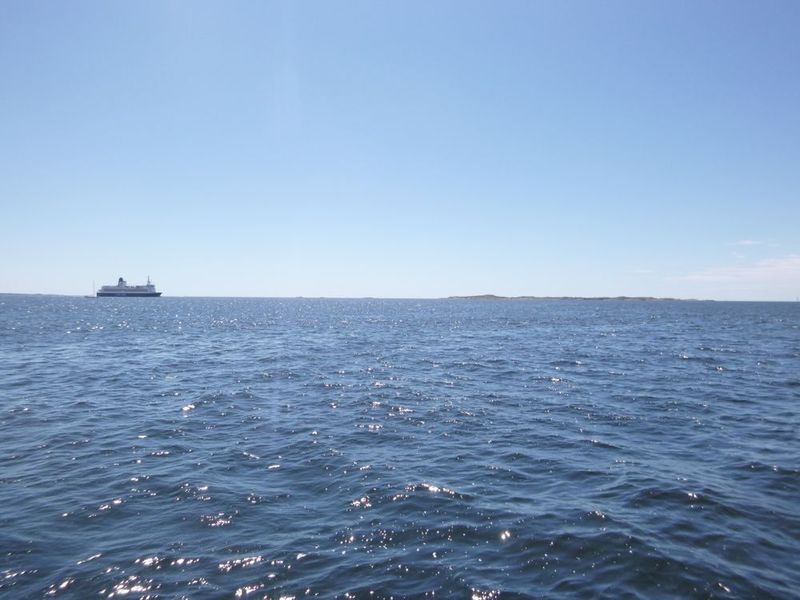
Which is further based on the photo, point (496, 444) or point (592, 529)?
point (496, 444)

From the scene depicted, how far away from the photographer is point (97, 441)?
17031 millimetres

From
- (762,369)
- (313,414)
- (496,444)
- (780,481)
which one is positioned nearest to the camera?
(780,481)

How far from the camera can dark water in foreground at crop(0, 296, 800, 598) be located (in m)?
8.91

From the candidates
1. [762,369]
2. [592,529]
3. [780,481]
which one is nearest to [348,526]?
[592,529]

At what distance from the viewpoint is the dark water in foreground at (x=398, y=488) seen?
891 cm

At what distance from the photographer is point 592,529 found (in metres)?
10.6

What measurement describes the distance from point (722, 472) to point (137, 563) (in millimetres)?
15530

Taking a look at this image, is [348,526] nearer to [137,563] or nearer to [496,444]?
[137,563]

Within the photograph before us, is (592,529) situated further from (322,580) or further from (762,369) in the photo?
(762,369)

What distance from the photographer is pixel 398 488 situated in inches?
509

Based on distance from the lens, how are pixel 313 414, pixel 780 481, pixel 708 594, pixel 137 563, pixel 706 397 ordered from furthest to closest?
pixel 706 397 < pixel 313 414 < pixel 780 481 < pixel 137 563 < pixel 708 594

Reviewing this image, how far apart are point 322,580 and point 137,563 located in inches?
147

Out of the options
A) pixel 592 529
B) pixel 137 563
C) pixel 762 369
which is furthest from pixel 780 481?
pixel 762 369

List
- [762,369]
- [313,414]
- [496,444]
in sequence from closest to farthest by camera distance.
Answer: [496,444] < [313,414] < [762,369]
